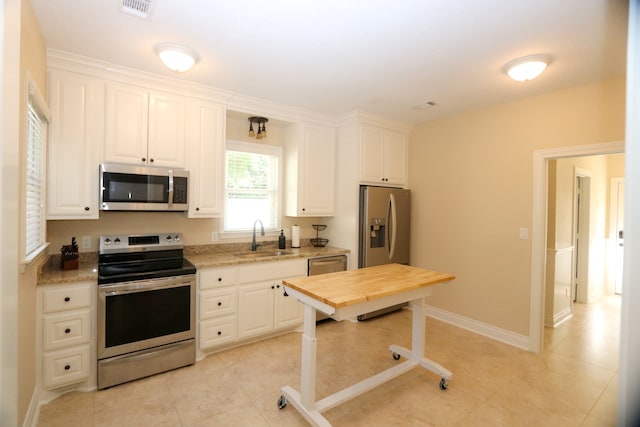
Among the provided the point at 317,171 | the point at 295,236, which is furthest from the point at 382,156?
the point at 295,236

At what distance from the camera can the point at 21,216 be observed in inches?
69.4

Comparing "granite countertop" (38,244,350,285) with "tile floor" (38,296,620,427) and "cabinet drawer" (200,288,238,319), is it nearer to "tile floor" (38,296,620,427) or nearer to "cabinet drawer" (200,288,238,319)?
"cabinet drawer" (200,288,238,319)

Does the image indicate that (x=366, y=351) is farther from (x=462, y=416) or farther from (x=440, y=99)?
(x=440, y=99)

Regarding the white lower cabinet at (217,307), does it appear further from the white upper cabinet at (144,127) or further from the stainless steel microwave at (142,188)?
the white upper cabinet at (144,127)

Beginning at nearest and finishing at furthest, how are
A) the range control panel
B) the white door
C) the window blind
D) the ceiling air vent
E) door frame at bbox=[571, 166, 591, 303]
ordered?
the ceiling air vent
the window blind
the range control panel
door frame at bbox=[571, 166, 591, 303]
the white door

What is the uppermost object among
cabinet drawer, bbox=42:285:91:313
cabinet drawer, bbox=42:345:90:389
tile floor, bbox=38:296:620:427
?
cabinet drawer, bbox=42:285:91:313

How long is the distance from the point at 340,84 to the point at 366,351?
268cm

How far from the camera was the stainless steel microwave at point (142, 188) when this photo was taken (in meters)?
2.58

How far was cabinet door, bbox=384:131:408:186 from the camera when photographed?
13.6ft

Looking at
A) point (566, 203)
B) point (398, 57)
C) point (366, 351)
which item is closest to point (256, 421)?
point (366, 351)

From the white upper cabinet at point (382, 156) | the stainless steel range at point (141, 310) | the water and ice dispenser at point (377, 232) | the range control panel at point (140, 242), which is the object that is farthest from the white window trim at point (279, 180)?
the water and ice dispenser at point (377, 232)

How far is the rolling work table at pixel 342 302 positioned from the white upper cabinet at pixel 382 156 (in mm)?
1740

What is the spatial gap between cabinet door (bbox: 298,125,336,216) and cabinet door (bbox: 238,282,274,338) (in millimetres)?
1111

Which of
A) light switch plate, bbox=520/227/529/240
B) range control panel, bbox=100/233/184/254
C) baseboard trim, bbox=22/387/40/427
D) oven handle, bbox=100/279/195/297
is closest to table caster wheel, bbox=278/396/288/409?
oven handle, bbox=100/279/195/297
